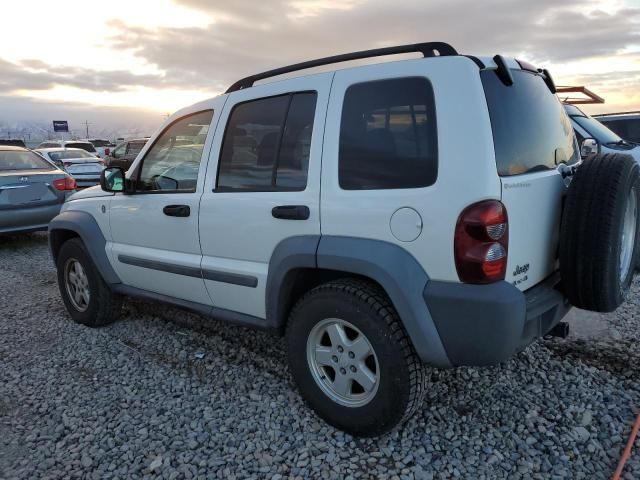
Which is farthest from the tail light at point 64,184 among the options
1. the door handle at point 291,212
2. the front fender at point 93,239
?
the door handle at point 291,212

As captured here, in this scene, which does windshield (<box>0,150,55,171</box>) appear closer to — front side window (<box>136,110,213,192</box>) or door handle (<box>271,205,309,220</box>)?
front side window (<box>136,110,213,192</box>)

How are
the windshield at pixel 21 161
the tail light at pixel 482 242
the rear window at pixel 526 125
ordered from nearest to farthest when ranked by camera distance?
the tail light at pixel 482 242 < the rear window at pixel 526 125 < the windshield at pixel 21 161

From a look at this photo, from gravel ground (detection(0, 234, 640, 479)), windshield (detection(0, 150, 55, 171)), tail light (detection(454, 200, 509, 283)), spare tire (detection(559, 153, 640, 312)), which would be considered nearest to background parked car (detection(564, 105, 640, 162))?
gravel ground (detection(0, 234, 640, 479))

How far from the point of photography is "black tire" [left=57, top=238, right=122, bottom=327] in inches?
169

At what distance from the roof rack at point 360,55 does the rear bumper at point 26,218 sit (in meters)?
5.31

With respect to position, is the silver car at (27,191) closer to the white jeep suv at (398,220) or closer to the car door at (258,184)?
the white jeep suv at (398,220)

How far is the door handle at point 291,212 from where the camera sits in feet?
9.00

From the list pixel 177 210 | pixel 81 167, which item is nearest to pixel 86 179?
pixel 81 167

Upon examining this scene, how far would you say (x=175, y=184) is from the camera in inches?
139

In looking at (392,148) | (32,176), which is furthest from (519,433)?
(32,176)

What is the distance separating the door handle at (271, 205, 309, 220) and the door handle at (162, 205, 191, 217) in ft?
2.55

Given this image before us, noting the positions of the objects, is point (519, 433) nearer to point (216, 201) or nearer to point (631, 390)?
point (631, 390)

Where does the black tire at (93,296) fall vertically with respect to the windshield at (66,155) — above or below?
below

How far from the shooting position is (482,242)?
222 centimetres
